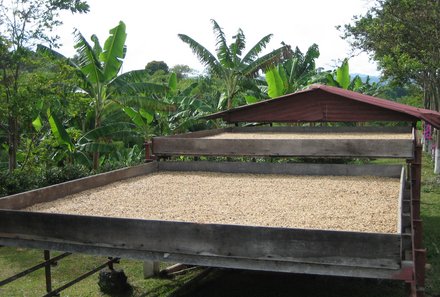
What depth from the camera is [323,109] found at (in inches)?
426

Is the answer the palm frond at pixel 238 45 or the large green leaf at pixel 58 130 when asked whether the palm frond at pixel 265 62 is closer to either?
the palm frond at pixel 238 45

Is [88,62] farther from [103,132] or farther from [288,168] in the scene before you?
[288,168]

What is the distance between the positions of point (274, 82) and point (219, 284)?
31.2ft

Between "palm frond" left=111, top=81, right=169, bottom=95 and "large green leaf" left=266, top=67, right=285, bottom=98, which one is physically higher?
"large green leaf" left=266, top=67, right=285, bottom=98

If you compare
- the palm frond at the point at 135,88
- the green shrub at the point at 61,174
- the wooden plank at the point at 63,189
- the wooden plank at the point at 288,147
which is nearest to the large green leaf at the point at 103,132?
the palm frond at the point at 135,88

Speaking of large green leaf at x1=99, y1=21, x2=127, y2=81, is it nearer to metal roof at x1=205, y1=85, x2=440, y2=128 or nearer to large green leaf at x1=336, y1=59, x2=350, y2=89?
metal roof at x1=205, y1=85, x2=440, y2=128

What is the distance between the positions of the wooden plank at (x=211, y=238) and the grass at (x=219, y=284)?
3628mm

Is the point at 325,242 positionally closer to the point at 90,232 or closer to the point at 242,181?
the point at 90,232

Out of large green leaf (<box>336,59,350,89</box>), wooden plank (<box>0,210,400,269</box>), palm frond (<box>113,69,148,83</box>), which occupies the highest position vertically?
large green leaf (<box>336,59,350,89</box>)

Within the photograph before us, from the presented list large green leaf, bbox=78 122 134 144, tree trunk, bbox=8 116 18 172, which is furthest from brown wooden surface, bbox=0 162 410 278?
large green leaf, bbox=78 122 134 144

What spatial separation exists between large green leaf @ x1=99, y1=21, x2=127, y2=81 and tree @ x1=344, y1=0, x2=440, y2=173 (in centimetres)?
779

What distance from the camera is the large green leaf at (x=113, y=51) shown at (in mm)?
12359

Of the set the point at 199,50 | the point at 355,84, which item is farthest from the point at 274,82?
the point at 355,84

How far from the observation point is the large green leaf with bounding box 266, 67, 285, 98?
1603cm
